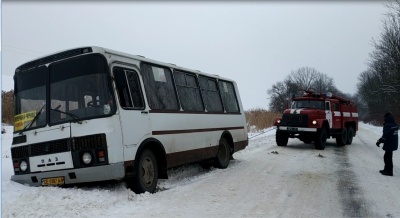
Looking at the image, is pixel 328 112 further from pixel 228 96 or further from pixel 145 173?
pixel 145 173

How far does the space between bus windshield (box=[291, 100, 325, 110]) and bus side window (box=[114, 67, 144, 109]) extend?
11.8 meters

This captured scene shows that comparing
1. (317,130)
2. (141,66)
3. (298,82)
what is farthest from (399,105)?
(298,82)

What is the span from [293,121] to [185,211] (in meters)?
11.6

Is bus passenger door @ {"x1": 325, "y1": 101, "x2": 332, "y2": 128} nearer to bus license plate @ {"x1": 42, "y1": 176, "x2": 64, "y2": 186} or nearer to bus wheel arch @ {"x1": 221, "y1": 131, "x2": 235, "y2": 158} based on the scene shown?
bus wheel arch @ {"x1": 221, "y1": 131, "x2": 235, "y2": 158}

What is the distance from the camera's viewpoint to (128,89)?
22.0 feet

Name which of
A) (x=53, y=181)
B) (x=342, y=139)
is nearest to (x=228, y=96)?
(x=53, y=181)

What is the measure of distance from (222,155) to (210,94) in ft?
6.23

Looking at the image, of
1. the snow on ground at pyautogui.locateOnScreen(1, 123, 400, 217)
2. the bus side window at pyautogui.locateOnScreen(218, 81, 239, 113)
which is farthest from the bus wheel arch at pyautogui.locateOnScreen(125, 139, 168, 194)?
the bus side window at pyautogui.locateOnScreen(218, 81, 239, 113)

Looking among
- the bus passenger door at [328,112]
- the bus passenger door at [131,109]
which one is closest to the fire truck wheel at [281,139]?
the bus passenger door at [328,112]

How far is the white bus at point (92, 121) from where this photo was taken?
6070mm

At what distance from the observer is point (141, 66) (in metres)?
7.39

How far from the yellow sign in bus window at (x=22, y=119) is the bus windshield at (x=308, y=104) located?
13203mm

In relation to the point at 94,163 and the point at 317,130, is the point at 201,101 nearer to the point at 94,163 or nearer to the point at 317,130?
the point at 94,163

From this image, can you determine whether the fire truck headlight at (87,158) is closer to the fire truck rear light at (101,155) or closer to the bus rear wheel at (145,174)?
the fire truck rear light at (101,155)
